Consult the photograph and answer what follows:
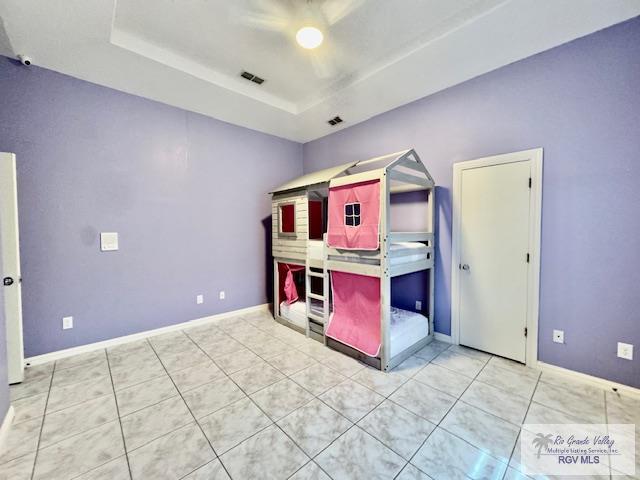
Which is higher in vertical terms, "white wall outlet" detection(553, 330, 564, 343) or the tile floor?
"white wall outlet" detection(553, 330, 564, 343)

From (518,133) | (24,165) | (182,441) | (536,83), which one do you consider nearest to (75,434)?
(182,441)

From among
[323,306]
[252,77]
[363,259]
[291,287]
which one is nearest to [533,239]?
[363,259]

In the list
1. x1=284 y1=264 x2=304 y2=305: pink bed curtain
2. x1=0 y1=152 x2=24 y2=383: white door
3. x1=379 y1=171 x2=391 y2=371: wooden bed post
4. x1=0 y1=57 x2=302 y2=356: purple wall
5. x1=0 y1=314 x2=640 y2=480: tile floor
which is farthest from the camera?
x1=284 y1=264 x2=304 y2=305: pink bed curtain

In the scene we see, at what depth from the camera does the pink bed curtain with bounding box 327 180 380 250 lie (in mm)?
2430

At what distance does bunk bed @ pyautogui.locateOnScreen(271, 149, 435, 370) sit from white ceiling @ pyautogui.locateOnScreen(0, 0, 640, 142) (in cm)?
99

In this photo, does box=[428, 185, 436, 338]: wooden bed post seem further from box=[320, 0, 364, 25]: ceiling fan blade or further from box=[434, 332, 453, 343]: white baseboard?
box=[320, 0, 364, 25]: ceiling fan blade

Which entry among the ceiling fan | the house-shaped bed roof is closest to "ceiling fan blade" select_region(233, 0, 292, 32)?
the ceiling fan

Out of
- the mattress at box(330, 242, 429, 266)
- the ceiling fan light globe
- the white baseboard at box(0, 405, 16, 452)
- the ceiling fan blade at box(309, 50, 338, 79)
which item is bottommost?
the white baseboard at box(0, 405, 16, 452)

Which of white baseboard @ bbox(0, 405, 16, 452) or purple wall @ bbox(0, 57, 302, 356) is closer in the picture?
white baseboard @ bbox(0, 405, 16, 452)

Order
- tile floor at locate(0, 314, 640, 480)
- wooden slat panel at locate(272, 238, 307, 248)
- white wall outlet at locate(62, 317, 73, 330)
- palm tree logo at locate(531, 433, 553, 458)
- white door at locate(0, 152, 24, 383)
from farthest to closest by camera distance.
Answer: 1. wooden slat panel at locate(272, 238, 307, 248)
2. white wall outlet at locate(62, 317, 73, 330)
3. white door at locate(0, 152, 24, 383)
4. palm tree logo at locate(531, 433, 553, 458)
5. tile floor at locate(0, 314, 640, 480)

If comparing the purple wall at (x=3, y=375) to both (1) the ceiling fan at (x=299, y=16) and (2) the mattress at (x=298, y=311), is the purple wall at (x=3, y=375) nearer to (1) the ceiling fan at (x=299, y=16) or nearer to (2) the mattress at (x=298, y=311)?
(2) the mattress at (x=298, y=311)

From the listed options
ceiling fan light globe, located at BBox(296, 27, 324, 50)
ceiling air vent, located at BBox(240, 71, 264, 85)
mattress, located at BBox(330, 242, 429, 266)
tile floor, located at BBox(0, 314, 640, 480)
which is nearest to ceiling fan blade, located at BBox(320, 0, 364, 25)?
ceiling fan light globe, located at BBox(296, 27, 324, 50)

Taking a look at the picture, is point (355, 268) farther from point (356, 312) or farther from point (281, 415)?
point (281, 415)

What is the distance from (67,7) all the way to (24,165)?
158 centimetres
